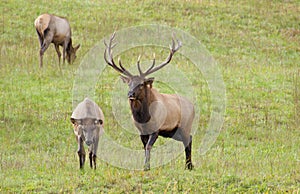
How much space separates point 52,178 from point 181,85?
307 inches

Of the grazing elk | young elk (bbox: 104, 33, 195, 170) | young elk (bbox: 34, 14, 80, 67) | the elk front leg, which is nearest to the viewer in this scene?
young elk (bbox: 104, 33, 195, 170)

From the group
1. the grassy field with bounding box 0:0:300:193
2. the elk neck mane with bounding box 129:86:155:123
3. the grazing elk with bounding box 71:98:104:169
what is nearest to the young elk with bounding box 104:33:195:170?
the elk neck mane with bounding box 129:86:155:123

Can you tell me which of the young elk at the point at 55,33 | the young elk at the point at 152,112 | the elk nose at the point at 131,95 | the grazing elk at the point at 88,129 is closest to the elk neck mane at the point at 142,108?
the young elk at the point at 152,112

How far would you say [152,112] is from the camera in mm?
9719

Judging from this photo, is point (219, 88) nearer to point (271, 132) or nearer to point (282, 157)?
point (271, 132)

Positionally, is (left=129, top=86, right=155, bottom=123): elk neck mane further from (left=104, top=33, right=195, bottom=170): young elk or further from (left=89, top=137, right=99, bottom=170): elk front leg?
(left=89, top=137, right=99, bottom=170): elk front leg

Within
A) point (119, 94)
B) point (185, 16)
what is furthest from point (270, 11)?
point (119, 94)

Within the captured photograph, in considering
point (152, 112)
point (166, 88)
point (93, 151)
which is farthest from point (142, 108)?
point (166, 88)

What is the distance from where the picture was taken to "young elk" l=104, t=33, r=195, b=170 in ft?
31.2

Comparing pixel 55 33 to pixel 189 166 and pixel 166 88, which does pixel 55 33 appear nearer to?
pixel 166 88

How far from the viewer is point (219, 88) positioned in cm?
1673

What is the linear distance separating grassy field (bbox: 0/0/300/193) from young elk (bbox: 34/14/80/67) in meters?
0.38

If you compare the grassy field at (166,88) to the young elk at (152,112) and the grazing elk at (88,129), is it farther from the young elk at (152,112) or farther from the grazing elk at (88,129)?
the young elk at (152,112)

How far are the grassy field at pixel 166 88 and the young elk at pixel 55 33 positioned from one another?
38 cm
